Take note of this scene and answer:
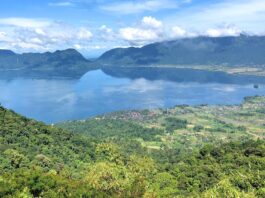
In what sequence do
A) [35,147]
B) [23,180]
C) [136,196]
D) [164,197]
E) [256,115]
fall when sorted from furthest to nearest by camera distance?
[256,115]
[35,147]
[164,197]
[136,196]
[23,180]

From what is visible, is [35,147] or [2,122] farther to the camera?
[2,122]

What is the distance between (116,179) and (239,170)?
16243 mm

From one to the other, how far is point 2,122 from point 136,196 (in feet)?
122

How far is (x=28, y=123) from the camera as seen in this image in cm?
7388

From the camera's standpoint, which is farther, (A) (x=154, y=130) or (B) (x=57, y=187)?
(A) (x=154, y=130)

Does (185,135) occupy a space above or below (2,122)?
below

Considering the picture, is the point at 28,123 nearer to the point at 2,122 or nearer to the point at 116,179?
the point at 2,122

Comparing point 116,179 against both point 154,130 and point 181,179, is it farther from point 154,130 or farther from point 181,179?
point 154,130

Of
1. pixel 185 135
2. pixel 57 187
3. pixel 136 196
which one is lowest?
pixel 185 135

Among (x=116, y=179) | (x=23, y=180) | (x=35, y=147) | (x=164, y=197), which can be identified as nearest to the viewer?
(x=23, y=180)

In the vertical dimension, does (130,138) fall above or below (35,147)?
below

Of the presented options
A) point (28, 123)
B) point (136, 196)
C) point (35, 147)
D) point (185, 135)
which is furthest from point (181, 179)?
point (185, 135)

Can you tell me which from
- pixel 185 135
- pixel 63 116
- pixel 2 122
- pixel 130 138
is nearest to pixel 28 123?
pixel 2 122

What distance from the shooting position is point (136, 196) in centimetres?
3916
